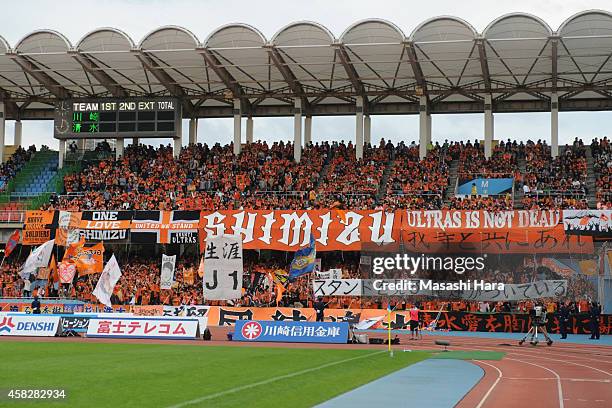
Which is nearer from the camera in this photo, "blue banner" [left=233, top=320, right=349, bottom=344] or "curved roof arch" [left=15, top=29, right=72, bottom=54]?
"blue banner" [left=233, top=320, right=349, bottom=344]

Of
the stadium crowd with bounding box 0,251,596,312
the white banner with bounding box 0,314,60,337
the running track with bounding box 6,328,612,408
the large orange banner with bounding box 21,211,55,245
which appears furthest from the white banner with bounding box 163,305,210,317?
the large orange banner with bounding box 21,211,55,245

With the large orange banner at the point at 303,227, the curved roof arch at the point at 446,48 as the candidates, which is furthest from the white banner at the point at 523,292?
the curved roof arch at the point at 446,48

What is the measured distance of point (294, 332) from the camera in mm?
33438

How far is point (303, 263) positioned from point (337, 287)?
229 centimetres

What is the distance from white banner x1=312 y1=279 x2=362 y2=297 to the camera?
4303 cm

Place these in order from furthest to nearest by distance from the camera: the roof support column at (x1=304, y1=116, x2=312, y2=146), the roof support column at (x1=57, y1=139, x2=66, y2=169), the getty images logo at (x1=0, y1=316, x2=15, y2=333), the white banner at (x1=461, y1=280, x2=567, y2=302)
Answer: the roof support column at (x1=304, y1=116, x2=312, y2=146) < the roof support column at (x1=57, y1=139, x2=66, y2=169) < the white banner at (x1=461, y1=280, x2=567, y2=302) < the getty images logo at (x1=0, y1=316, x2=15, y2=333)

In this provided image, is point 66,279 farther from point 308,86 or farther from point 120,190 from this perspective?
point 308,86

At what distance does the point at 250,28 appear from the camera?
50.8 meters

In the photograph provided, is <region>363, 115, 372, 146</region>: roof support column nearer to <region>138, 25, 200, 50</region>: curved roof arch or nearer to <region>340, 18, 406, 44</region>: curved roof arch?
<region>340, 18, 406, 44</region>: curved roof arch

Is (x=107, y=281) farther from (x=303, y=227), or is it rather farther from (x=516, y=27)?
(x=516, y=27)

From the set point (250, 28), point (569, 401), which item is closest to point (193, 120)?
point (250, 28)

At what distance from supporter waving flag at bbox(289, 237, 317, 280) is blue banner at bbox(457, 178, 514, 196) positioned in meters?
13.4

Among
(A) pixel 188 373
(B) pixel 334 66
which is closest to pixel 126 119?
(B) pixel 334 66

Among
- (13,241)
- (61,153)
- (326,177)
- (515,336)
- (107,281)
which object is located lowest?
(515,336)
